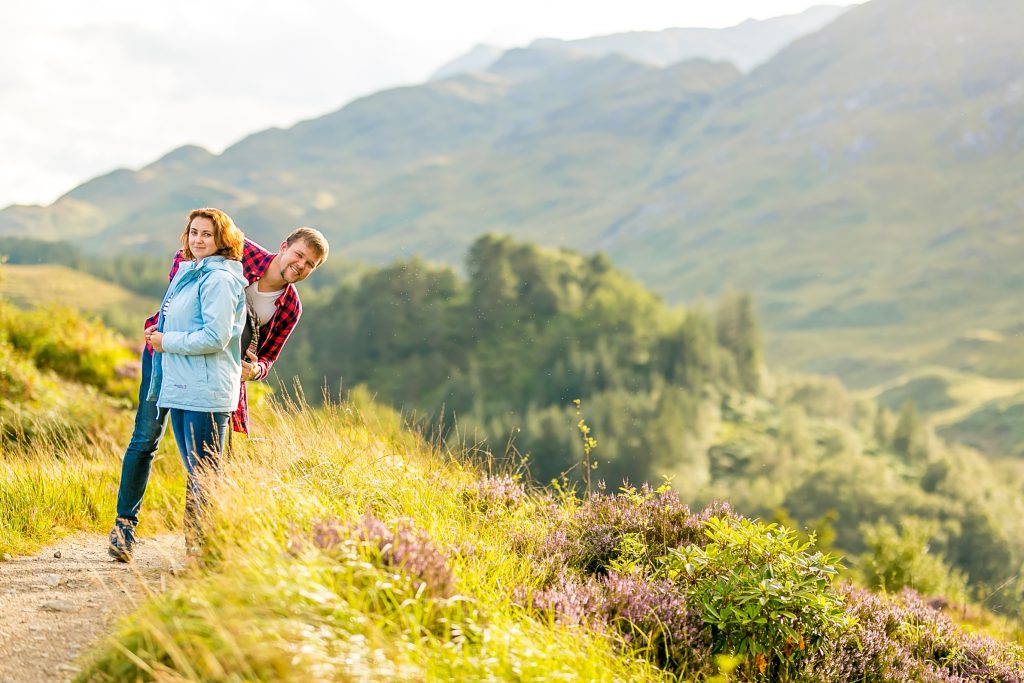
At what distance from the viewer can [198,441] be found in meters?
4.72

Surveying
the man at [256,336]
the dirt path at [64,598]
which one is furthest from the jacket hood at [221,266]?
the dirt path at [64,598]

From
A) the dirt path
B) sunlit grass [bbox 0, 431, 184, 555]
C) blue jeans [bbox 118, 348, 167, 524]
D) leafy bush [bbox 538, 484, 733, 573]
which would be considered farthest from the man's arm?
leafy bush [bbox 538, 484, 733, 573]

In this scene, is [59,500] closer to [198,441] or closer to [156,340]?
[198,441]

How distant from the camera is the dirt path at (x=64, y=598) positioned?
3797 millimetres

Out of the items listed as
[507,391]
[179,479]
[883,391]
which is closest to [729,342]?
[507,391]

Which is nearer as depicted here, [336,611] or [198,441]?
[336,611]

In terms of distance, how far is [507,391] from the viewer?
252 ft

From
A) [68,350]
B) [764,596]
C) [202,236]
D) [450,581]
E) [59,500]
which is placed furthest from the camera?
[68,350]

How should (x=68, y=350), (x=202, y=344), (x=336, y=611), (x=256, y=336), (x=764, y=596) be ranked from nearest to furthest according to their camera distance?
(x=336, y=611) < (x=764, y=596) < (x=202, y=344) < (x=256, y=336) < (x=68, y=350)

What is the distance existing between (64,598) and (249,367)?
1.59m

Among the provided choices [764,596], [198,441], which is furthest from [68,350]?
[764,596]

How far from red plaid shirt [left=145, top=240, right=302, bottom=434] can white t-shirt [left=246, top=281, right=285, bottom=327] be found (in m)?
0.02

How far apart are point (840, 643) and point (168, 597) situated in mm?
3541

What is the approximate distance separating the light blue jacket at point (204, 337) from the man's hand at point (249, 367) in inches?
8.0
